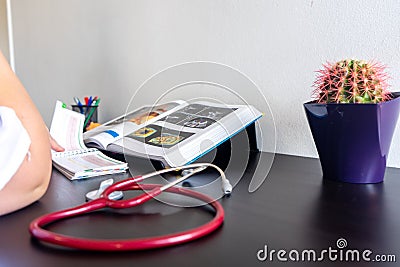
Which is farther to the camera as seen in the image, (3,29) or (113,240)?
(3,29)

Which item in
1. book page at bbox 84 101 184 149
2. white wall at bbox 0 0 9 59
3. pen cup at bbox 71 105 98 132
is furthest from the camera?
white wall at bbox 0 0 9 59

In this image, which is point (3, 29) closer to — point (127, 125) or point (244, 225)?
point (127, 125)

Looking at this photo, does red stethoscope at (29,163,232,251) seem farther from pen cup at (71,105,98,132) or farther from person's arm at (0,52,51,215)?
pen cup at (71,105,98,132)

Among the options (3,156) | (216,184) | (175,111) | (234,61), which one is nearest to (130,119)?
(175,111)

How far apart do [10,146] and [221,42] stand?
70 cm

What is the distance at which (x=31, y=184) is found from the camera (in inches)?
20.2

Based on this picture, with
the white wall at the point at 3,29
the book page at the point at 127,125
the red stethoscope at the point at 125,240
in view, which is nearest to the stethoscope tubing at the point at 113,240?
the red stethoscope at the point at 125,240

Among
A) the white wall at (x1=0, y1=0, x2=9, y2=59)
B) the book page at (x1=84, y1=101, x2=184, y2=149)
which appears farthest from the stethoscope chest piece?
the white wall at (x1=0, y1=0, x2=9, y2=59)

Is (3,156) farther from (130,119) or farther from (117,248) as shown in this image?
(130,119)

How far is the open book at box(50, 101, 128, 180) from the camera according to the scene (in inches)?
28.6

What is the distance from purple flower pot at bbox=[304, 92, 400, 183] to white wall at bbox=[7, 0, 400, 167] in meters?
0.13

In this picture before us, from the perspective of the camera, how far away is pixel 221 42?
1035 mm

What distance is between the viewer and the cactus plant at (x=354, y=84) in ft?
2.04

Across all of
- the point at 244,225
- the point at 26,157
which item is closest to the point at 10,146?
the point at 26,157
